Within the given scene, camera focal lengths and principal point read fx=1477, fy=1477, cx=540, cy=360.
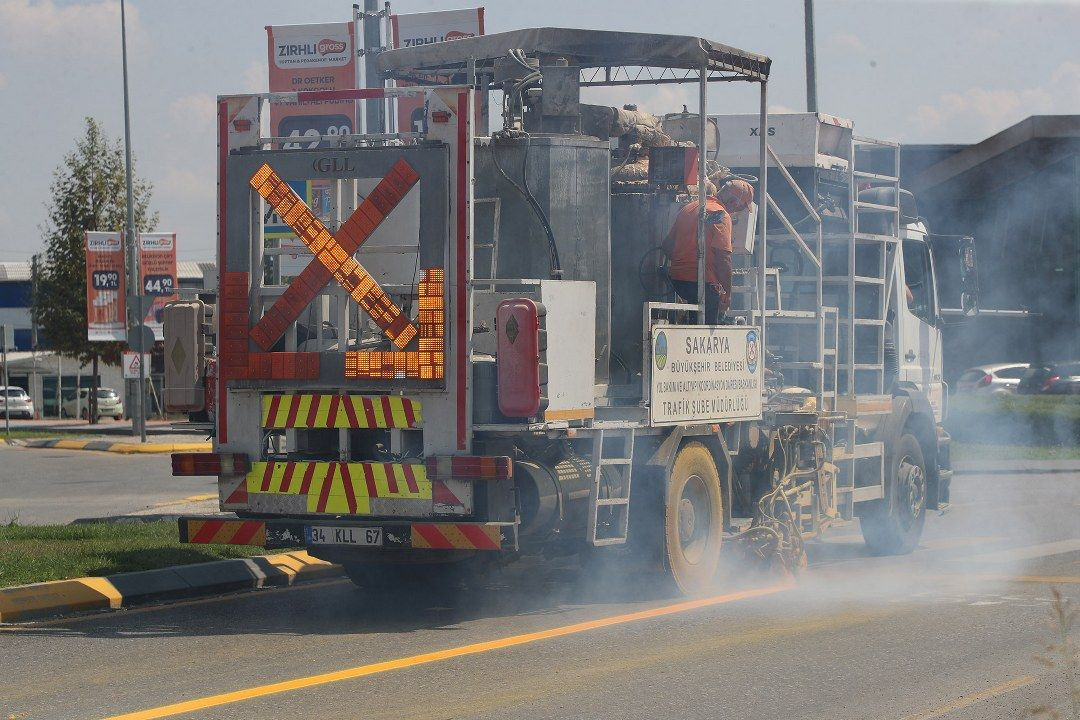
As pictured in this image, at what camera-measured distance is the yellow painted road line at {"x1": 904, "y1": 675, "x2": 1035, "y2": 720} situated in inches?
252

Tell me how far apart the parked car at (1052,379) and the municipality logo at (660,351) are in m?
35.6

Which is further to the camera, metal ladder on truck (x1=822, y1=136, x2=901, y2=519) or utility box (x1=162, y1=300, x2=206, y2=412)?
metal ladder on truck (x1=822, y1=136, x2=901, y2=519)

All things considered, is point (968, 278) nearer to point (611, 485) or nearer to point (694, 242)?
point (694, 242)

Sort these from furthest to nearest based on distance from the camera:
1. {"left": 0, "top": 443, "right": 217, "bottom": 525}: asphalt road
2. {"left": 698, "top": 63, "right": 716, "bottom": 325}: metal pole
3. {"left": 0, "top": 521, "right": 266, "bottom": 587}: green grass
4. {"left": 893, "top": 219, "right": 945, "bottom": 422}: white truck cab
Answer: {"left": 0, "top": 443, "right": 217, "bottom": 525}: asphalt road
{"left": 893, "top": 219, "right": 945, "bottom": 422}: white truck cab
{"left": 0, "top": 521, "right": 266, "bottom": 587}: green grass
{"left": 698, "top": 63, "right": 716, "bottom": 325}: metal pole

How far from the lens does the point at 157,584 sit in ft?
32.8

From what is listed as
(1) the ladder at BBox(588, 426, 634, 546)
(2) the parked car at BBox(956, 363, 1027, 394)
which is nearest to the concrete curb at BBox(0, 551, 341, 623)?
(1) the ladder at BBox(588, 426, 634, 546)

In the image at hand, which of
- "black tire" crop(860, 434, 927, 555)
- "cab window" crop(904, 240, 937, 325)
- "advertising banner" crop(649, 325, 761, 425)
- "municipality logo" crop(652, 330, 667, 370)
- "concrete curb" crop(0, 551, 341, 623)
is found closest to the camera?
"concrete curb" crop(0, 551, 341, 623)

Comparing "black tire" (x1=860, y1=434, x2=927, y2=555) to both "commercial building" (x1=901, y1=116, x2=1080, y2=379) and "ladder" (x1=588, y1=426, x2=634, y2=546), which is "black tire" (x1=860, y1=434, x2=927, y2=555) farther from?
"ladder" (x1=588, y1=426, x2=634, y2=546)

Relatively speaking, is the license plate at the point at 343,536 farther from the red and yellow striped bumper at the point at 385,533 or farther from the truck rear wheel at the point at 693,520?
the truck rear wheel at the point at 693,520

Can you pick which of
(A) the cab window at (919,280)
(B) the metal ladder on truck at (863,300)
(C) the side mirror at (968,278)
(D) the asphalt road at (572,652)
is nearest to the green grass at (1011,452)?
(C) the side mirror at (968,278)

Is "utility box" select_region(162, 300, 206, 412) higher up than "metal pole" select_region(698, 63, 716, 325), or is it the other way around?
"metal pole" select_region(698, 63, 716, 325)

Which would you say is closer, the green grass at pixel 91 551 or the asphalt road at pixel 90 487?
the green grass at pixel 91 551

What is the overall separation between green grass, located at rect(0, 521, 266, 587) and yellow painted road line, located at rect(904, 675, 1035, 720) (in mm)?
5987

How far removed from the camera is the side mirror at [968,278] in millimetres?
14195
